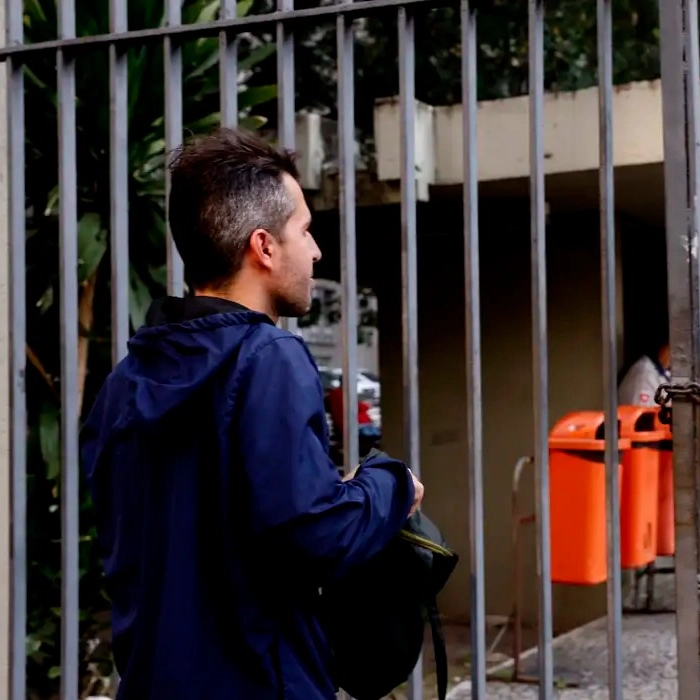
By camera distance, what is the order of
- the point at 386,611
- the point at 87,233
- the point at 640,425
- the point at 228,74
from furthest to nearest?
1. the point at 640,425
2. the point at 87,233
3. the point at 228,74
4. the point at 386,611

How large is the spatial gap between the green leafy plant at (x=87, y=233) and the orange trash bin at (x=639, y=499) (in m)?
2.33

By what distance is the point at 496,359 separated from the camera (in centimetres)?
759

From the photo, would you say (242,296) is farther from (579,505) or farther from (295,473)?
(579,505)

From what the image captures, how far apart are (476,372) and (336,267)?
243 inches

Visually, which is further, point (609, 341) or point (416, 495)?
point (609, 341)

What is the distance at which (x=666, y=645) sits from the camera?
19.3 feet

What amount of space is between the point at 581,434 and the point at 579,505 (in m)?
0.33

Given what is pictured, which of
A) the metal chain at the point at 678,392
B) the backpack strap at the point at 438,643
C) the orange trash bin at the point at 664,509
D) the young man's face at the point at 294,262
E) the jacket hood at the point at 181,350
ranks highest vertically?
the young man's face at the point at 294,262

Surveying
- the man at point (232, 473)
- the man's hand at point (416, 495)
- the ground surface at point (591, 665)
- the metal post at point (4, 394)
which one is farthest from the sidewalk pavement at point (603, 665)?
the man at point (232, 473)

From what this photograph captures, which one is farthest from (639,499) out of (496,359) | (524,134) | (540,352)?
(540,352)

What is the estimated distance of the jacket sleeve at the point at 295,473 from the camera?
5.45 ft

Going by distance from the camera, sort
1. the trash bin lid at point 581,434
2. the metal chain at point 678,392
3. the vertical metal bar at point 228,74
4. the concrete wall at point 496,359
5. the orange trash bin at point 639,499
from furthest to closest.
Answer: the concrete wall at point 496,359, the orange trash bin at point 639,499, the trash bin lid at point 581,434, the vertical metal bar at point 228,74, the metal chain at point 678,392

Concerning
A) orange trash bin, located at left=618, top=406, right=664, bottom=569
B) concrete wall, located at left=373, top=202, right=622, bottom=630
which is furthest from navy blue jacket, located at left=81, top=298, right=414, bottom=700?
concrete wall, located at left=373, top=202, right=622, bottom=630

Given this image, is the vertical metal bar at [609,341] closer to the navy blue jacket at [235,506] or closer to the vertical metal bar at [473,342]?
the vertical metal bar at [473,342]
